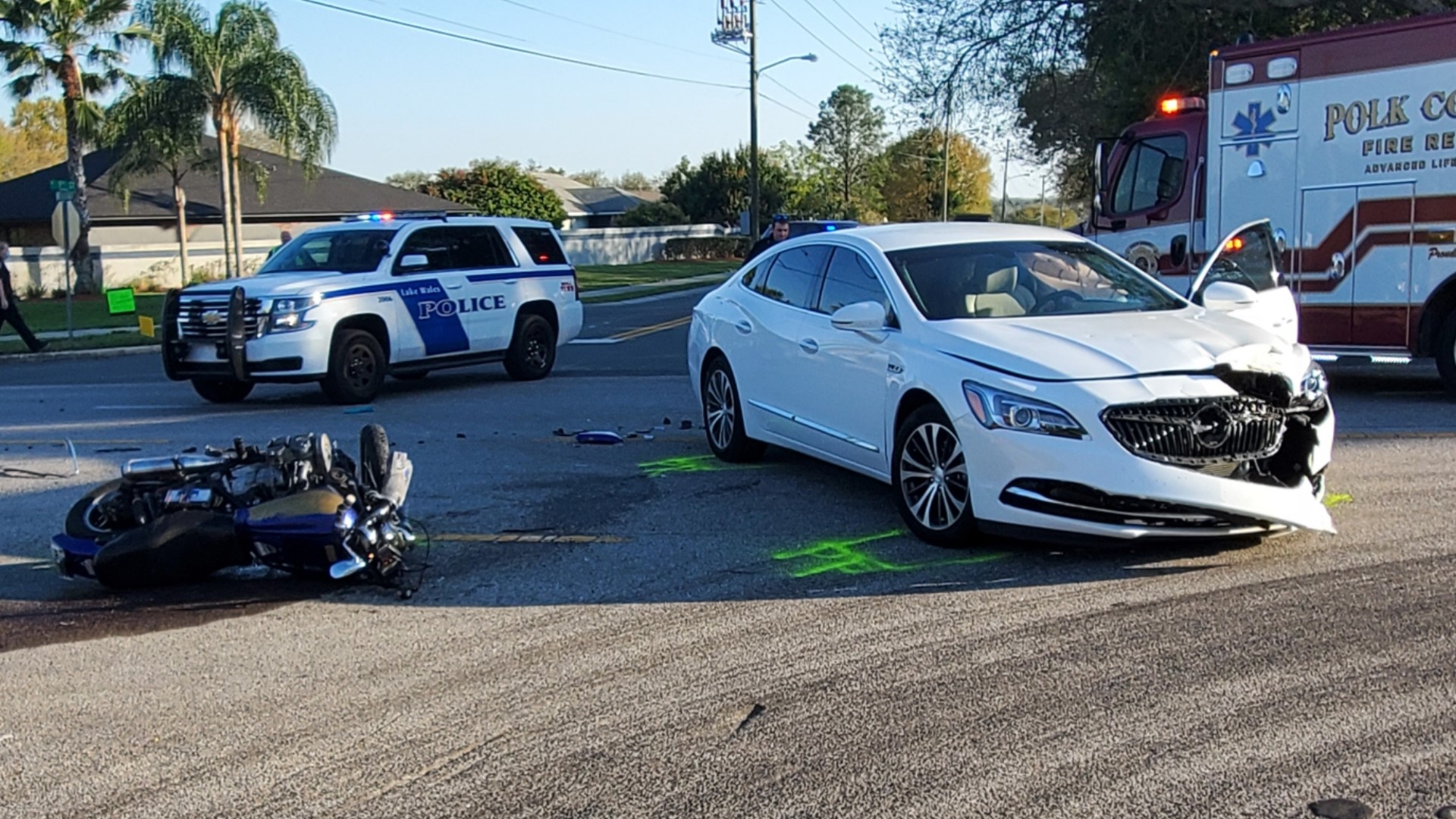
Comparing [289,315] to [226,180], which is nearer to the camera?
[289,315]

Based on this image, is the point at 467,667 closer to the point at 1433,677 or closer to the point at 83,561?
the point at 83,561

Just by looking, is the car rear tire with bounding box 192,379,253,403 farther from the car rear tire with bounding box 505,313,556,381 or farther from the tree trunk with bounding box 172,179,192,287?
the tree trunk with bounding box 172,179,192,287

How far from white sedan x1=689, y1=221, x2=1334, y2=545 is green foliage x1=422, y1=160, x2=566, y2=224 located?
5888 centimetres

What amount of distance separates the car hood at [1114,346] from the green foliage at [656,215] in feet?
214

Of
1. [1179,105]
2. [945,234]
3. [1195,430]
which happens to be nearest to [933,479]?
[1195,430]

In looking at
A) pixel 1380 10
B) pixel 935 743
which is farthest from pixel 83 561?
pixel 1380 10

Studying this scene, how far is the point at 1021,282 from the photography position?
799cm

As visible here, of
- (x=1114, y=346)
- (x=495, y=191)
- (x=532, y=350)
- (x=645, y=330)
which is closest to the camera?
(x=1114, y=346)

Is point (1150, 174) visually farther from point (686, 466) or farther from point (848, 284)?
point (848, 284)

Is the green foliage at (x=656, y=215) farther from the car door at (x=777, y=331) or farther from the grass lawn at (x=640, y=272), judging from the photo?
the car door at (x=777, y=331)

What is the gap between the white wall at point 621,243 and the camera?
193ft

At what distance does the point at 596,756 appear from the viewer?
4555 mm

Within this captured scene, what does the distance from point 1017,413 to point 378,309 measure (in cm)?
900

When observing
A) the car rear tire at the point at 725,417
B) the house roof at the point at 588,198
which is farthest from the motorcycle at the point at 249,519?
the house roof at the point at 588,198
